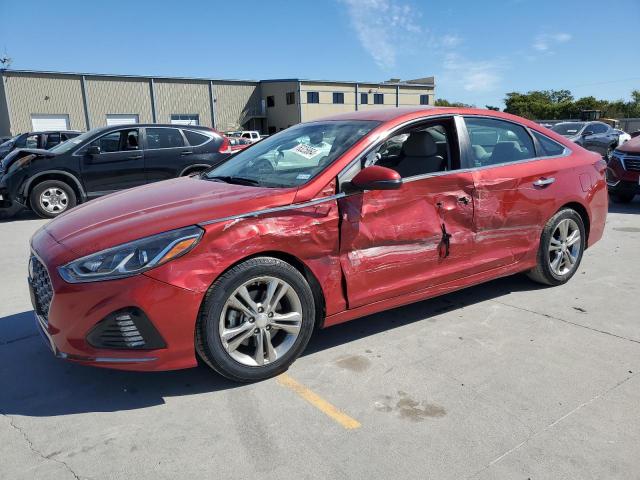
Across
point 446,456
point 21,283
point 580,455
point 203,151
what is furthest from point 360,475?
point 203,151

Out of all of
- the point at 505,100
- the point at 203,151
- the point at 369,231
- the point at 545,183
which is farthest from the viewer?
Result: the point at 505,100

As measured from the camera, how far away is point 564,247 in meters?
4.60

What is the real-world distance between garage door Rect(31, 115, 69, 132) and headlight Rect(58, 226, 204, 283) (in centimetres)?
4891

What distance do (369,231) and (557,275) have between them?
2.33 metres

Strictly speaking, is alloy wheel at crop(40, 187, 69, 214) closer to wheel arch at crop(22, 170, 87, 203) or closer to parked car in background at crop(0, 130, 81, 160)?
wheel arch at crop(22, 170, 87, 203)

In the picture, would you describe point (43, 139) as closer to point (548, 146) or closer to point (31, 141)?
point (31, 141)

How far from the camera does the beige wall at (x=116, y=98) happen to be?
153 feet

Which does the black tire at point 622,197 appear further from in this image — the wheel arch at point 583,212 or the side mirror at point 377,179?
the side mirror at point 377,179

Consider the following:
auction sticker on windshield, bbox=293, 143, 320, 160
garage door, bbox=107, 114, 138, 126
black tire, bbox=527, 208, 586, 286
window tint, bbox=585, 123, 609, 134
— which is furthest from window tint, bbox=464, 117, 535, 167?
garage door, bbox=107, 114, 138, 126

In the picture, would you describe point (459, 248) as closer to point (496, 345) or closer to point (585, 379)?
point (496, 345)

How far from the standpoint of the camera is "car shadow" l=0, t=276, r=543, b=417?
2.88 meters

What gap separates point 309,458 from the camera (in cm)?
235

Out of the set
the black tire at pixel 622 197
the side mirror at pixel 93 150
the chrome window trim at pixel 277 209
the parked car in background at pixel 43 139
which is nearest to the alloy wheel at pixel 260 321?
the chrome window trim at pixel 277 209

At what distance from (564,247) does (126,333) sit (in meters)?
3.81
